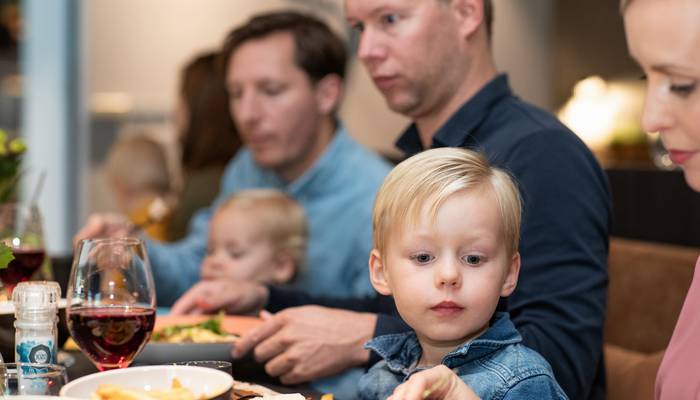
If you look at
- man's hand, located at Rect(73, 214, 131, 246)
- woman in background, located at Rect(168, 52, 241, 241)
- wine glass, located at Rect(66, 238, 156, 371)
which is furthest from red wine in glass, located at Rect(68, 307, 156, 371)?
woman in background, located at Rect(168, 52, 241, 241)

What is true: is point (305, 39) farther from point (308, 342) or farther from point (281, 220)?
point (308, 342)

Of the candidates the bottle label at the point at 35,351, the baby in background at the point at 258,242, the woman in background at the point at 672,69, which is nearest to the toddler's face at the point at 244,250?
the baby in background at the point at 258,242

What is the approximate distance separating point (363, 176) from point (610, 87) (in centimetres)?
253

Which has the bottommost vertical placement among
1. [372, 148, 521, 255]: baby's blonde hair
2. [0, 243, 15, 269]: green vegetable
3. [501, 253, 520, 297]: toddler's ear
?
[501, 253, 520, 297]: toddler's ear

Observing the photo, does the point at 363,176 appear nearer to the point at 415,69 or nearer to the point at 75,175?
the point at 415,69

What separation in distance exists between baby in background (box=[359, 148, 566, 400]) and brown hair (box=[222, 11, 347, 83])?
1724 mm

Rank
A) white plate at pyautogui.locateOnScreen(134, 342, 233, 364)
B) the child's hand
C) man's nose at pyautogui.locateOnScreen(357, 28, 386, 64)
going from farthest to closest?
1. man's nose at pyautogui.locateOnScreen(357, 28, 386, 64)
2. white plate at pyautogui.locateOnScreen(134, 342, 233, 364)
3. the child's hand

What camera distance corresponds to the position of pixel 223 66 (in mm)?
3379

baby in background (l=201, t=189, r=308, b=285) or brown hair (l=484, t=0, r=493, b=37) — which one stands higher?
brown hair (l=484, t=0, r=493, b=37)

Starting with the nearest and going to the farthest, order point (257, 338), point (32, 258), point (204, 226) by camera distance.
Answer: point (257, 338) < point (32, 258) < point (204, 226)

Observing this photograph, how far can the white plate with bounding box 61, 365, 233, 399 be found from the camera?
3.58 ft

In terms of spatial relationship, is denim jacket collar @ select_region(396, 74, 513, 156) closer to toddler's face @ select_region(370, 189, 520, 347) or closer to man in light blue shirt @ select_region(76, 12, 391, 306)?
toddler's face @ select_region(370, 189, 520, 347)

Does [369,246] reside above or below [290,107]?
below

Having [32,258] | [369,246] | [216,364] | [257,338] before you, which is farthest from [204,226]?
[216,364]
